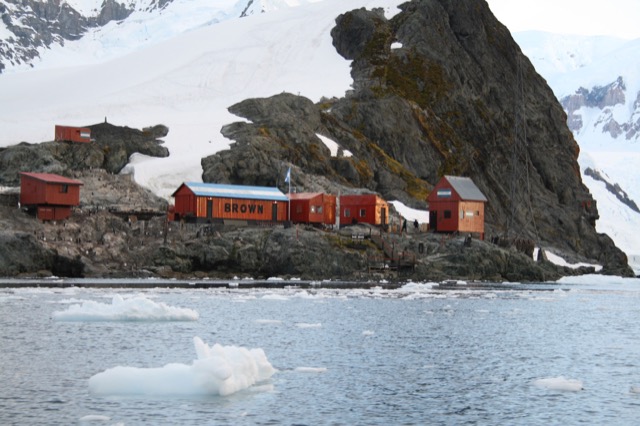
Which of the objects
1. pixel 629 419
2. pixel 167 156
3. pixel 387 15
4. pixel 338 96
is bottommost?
pixel 629 419

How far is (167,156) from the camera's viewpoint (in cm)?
12675

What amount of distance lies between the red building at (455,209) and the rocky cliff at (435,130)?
512 inches

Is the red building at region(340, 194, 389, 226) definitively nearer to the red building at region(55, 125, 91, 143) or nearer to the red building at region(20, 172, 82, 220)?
the red building at region(20, 172, 82, 220)

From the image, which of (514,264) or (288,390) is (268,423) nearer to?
(288,390)

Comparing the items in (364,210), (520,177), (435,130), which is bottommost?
(364,210)

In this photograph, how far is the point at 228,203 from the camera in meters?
108

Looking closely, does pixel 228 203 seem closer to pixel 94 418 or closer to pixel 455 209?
pixel 455 209

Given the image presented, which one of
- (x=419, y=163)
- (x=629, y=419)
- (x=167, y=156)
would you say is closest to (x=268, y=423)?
(x=629, y=419)

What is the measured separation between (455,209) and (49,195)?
45.4m

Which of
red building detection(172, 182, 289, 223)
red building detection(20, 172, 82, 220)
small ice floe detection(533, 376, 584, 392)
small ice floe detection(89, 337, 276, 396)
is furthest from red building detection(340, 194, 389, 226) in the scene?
small ice floe detection(89, 337, 276, 396)

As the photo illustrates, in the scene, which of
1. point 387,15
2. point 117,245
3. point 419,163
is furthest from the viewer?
point 387,15

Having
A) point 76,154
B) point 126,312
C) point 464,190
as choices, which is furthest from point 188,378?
point 76,154

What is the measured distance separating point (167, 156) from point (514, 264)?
48225 millimetres

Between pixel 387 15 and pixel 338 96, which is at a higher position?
pixel 387 15
